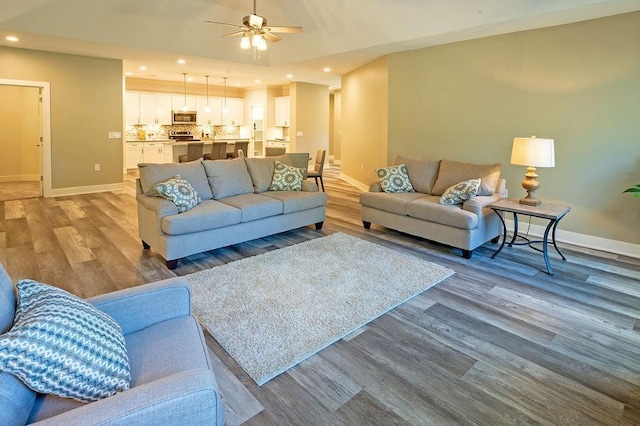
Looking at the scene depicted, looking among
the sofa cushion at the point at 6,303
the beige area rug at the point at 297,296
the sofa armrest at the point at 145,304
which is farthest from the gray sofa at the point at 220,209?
the sofa cushion at the point at 6,303

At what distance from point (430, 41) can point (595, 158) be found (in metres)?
2.77

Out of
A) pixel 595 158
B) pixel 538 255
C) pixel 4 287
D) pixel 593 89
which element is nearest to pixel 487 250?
pixel 538 255

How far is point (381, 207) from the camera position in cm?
499

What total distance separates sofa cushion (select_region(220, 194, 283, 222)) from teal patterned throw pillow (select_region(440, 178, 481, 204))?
1990 millimetres

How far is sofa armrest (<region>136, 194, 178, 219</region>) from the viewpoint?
379 centimetres

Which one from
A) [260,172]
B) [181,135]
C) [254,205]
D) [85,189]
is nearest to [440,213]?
[254,205]

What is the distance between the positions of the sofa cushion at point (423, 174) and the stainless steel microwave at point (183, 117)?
863cm

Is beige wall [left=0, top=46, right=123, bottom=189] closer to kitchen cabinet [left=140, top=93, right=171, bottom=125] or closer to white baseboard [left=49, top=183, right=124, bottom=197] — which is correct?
white baseboard [left=49, top=183, right=124, bottom=197]

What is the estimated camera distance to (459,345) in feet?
8.20

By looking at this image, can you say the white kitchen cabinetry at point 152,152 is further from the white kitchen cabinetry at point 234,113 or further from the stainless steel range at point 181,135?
the white kitchen cabinetry at point 234,113

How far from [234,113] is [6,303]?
A: 12.4 m

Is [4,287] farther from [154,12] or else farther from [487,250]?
[154,12]

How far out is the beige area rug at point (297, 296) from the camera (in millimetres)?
2449

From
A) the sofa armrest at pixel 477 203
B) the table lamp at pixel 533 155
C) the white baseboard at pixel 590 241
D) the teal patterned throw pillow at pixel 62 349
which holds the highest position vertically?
the table lamp at pixel 533 155
